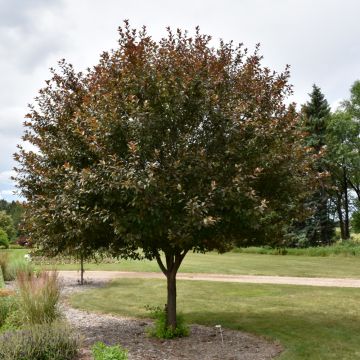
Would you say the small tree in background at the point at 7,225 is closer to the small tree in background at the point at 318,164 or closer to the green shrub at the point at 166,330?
the small tree in background at the point at 318,164

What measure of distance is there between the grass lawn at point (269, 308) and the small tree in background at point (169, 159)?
2035 millimetres

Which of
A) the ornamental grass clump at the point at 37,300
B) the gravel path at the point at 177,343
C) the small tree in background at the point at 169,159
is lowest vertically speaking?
the gravel path at the point at 177,343

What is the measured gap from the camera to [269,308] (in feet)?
38.7

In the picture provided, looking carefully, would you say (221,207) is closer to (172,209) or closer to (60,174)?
(172,209)

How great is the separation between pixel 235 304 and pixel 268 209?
230 inches

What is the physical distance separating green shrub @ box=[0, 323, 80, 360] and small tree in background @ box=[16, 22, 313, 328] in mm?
1601

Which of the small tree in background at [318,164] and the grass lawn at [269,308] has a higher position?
the small tree in background at [318,164]

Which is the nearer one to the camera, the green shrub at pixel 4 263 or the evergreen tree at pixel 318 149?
the green shrub at pixel 4 263

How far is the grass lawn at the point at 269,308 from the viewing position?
8328 millimetres

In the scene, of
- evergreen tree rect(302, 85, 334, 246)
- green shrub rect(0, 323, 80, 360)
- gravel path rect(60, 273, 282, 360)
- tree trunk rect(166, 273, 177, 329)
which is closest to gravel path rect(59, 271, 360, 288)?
gravel path rect(60, 273, 282, 360)

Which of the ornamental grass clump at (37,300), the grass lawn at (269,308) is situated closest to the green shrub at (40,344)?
the ornamental grass clump at (37,300)

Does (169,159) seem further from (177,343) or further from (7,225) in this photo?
(7,225)

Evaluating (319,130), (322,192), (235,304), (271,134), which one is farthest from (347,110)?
(271,134)

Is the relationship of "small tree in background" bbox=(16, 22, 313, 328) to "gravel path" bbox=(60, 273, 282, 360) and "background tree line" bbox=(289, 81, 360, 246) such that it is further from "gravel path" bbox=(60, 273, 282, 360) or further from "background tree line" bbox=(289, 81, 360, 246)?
"background tree line" bbox=(289, 81, 360, 246)
